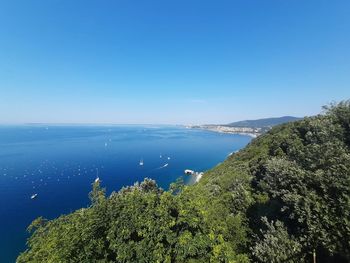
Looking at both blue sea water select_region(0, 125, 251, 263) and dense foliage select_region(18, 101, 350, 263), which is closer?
dense foliage select_region(18, 101, 350, 263)

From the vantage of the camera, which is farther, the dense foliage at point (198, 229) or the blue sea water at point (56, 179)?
the blue sea water at point (56, 179)

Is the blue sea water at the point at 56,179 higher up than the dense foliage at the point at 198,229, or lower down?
lower down

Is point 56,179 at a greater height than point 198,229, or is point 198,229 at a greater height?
point 198,229

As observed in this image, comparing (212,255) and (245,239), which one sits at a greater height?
(212,255)

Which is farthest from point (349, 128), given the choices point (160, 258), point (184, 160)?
point (184, 160)

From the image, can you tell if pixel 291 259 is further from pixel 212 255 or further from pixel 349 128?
pixel 349 128

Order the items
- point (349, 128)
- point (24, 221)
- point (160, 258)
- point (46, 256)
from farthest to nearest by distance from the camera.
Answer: point (24, 221), point (349, 128), point (46, 256), point (160, 258)

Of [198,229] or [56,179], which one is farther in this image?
[56,179]

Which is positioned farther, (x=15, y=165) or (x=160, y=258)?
(x=15, y=165)

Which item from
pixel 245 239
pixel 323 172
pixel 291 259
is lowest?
pixel 245 239

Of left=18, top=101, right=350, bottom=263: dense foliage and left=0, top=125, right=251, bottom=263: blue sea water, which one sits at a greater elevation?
left=18, top=101, right=350, bottom=263: dense foliage

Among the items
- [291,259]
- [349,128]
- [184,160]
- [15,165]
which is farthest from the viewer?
[184,160]
